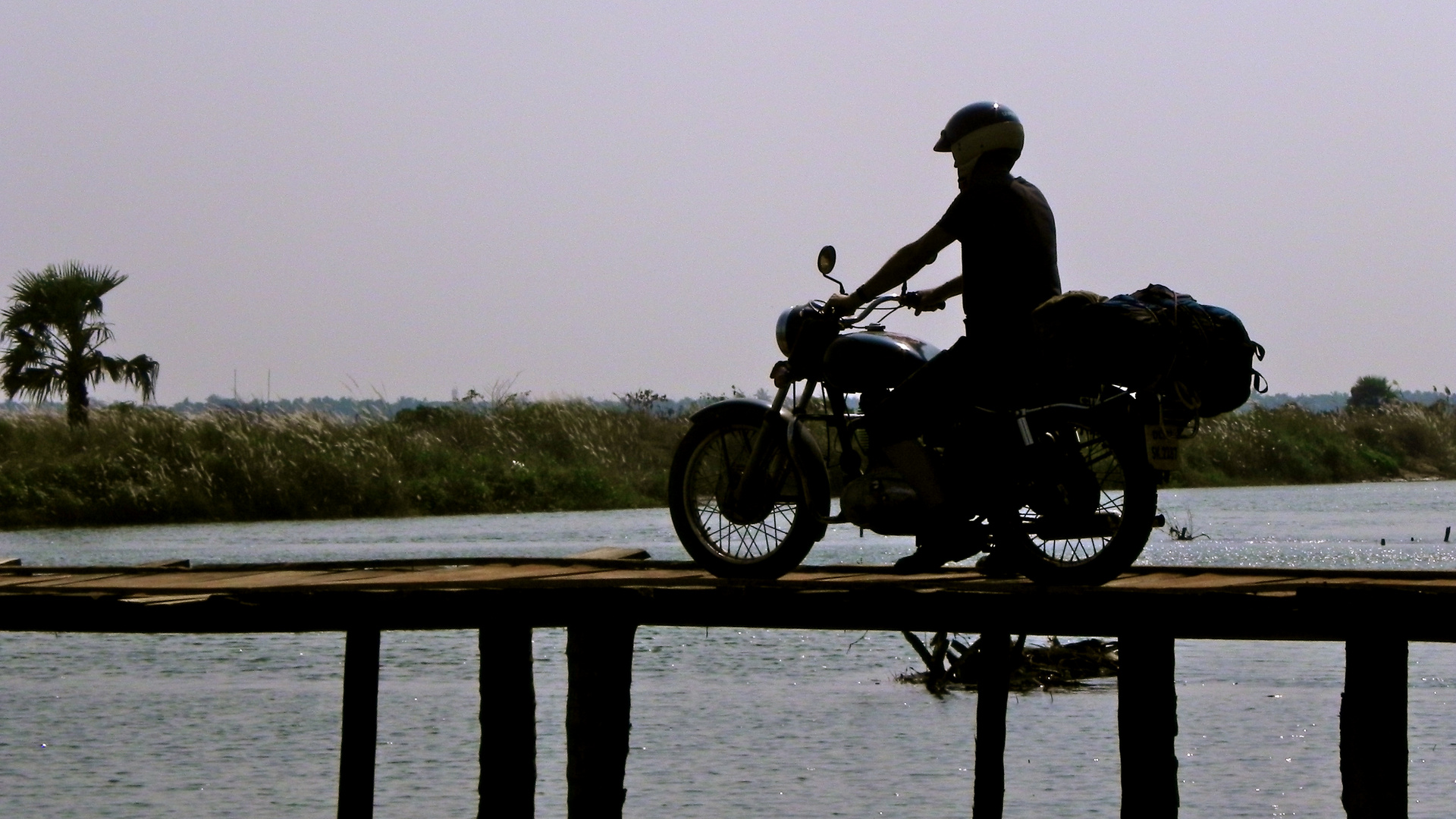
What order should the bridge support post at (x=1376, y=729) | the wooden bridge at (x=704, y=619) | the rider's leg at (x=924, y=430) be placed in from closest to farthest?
the wooden bridge at (x=704, y=619)
the bridge support post at (x=1376, y=729)
the rider's leg at (x=924, y=430)

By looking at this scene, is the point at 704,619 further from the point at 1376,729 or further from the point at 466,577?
the point at 1376,729

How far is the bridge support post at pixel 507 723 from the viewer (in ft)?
32.1

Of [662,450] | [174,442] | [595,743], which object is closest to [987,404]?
[595,743]

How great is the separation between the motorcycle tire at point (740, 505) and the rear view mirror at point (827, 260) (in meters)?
0.76

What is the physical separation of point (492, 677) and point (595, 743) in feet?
2.57

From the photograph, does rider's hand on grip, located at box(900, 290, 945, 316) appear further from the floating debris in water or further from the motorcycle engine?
the floating debris in water

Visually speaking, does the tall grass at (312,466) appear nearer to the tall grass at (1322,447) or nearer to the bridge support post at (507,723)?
the tall grass at (1322,447)

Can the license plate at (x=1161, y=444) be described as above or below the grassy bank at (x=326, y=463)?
below

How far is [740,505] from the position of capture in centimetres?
931

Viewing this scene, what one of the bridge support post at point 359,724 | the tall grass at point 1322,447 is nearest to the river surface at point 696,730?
the bridge support post at point 359,724

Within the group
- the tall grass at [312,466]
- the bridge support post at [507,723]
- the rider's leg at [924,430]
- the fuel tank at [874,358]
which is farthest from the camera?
the tall grass at [312,466]

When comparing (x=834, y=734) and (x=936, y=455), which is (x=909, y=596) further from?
(x=834, y=734)

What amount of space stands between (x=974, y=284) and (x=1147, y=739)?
1891mm

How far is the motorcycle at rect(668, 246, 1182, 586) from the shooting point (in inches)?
324
